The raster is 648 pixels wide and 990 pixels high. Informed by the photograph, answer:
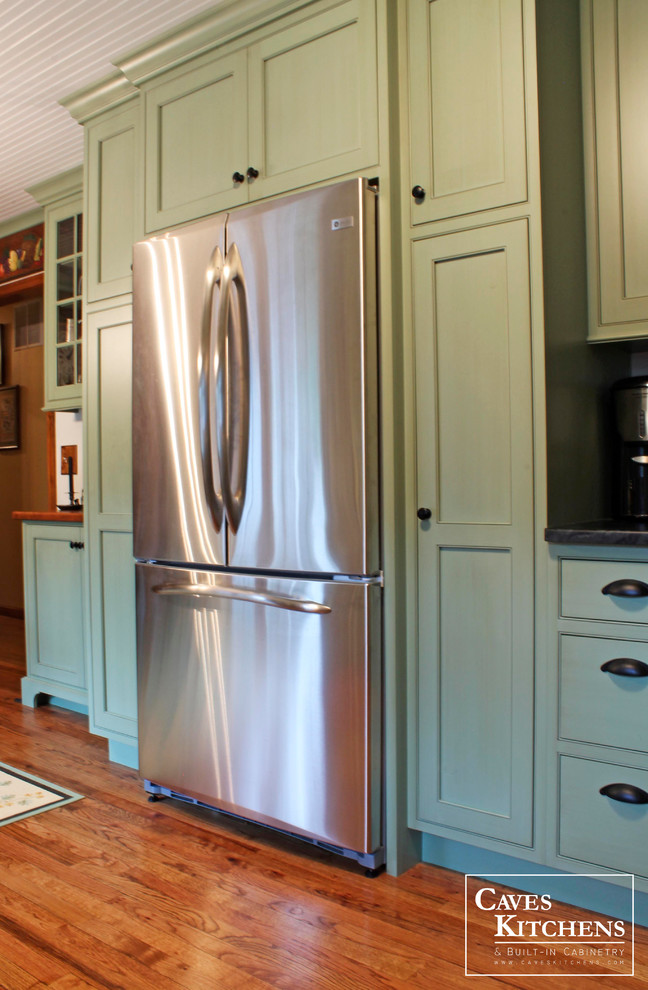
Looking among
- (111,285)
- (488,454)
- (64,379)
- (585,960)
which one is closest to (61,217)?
(64,379)

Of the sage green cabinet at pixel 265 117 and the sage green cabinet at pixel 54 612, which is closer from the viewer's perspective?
the sage green cabinet at pixel 265 117

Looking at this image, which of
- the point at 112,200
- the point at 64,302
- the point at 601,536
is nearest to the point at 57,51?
the point at 112,200

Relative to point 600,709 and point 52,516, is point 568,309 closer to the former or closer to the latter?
point 600,709

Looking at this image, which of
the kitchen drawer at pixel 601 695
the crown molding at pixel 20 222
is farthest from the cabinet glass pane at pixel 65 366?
the kitchen drawer at pixel 601 695

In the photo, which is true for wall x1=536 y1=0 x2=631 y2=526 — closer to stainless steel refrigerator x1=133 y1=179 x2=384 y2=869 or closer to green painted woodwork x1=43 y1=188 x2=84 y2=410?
stainless steel refrigerator x1=133 y1=179 x2=384 y2=869

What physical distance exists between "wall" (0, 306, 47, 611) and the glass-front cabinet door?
197cm

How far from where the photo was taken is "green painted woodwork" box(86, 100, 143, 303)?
272cm

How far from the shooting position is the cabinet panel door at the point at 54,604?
3326mm

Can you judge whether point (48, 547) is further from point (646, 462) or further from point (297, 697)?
point (646, 462)

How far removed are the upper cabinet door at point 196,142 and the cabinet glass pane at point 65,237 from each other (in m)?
1.38

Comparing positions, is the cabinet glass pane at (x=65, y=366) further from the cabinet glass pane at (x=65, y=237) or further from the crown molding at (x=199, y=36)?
the crown molding at (x=199, y=36)

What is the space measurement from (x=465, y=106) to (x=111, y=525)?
1833 millimetres

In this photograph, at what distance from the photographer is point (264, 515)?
2096 millimetres

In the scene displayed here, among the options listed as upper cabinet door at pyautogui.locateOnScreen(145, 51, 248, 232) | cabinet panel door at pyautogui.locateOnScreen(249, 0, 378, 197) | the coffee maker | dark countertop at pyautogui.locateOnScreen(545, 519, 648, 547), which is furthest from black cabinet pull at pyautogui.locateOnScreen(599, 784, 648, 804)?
upper cabinet door at pyautogui.locateOnScreen(145, 51, 248, 232)
